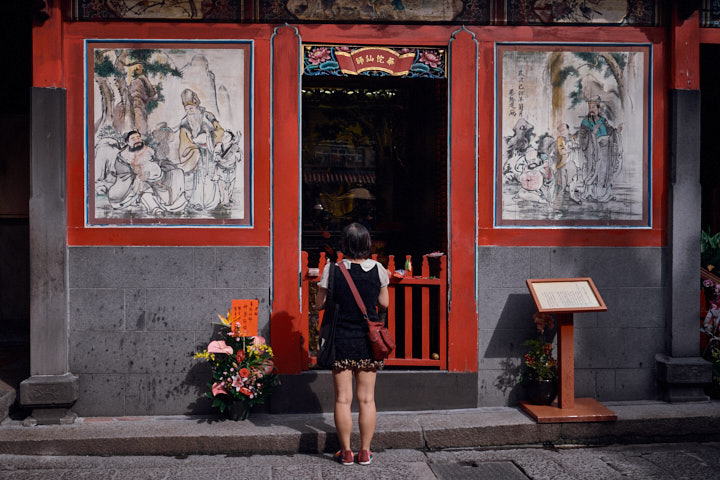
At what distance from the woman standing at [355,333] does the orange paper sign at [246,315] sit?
1210 millimetres

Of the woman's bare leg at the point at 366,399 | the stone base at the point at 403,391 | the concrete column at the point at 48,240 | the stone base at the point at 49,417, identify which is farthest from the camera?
the stone base at the point at 403,391

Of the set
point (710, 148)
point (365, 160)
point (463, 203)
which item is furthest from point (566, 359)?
point (710, 148)

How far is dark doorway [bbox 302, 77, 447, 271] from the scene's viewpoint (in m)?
10.2

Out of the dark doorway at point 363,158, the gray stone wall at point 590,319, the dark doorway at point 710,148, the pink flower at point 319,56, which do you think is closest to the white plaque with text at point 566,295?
the gray stone wall at point 590,319

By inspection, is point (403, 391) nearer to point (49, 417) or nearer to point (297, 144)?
point (297, 144)

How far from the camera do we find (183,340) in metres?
6.64

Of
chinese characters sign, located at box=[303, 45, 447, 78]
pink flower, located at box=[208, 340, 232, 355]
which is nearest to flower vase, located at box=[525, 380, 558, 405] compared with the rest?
pink flower, located at box=[208, 340, 232, 355]

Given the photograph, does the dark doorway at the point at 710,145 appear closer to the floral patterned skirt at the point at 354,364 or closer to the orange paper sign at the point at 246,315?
the floral patterned skirt at the point at 354,364

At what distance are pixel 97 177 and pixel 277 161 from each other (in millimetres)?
1894

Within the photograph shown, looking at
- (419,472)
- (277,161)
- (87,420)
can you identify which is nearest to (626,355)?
(419,472)

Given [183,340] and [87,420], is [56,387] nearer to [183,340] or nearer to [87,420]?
[87,420]

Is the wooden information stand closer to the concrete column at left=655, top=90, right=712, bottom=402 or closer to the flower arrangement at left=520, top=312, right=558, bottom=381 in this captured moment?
the flower arrangement at left=520, top=312, right=558, bottom=381

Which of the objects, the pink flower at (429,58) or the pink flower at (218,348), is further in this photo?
the pink flower at (429,58)

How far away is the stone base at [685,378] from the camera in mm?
6801
